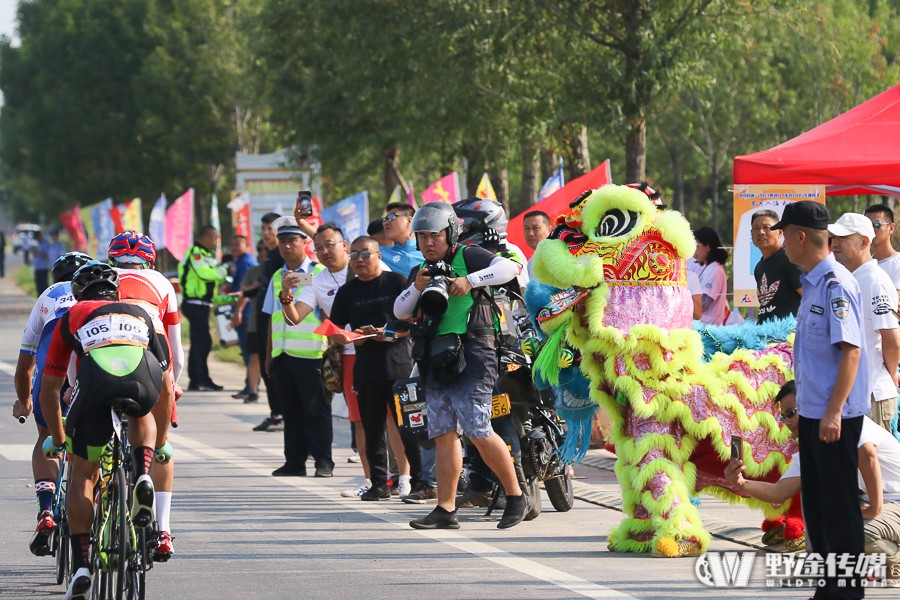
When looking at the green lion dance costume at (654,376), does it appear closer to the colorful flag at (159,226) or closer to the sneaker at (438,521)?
the sneaker at (438,521)

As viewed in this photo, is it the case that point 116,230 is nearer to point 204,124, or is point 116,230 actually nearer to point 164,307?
point 204,124

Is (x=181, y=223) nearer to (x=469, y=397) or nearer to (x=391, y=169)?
(x=391, y=169)

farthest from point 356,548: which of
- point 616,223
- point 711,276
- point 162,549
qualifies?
point 711,276

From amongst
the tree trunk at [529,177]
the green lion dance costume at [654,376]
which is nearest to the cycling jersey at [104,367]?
the green lion dance costume at [654,376]

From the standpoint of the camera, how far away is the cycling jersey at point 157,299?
7.47 metres

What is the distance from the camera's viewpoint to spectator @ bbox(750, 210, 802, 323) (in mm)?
10484

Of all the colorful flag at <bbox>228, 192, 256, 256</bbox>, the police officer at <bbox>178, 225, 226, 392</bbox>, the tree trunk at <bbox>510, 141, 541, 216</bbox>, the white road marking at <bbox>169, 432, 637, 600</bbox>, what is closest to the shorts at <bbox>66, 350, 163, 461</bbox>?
the white road marking at <bbox>169, 432, 637, 600</bbox>

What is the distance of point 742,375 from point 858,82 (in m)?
32.9

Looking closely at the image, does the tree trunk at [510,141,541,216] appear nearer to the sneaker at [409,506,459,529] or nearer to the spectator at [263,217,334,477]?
the spectator at [263,217,334,477]

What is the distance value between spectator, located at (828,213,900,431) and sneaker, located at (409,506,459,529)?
2589 millimetres

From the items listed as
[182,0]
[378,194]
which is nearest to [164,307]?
[378,194]

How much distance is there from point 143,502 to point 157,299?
1317mm

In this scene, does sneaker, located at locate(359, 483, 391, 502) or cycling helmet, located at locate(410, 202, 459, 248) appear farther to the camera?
sneaker, located at locate(359, 483, 391, 502)

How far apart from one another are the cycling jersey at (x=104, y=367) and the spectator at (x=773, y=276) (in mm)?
4928
